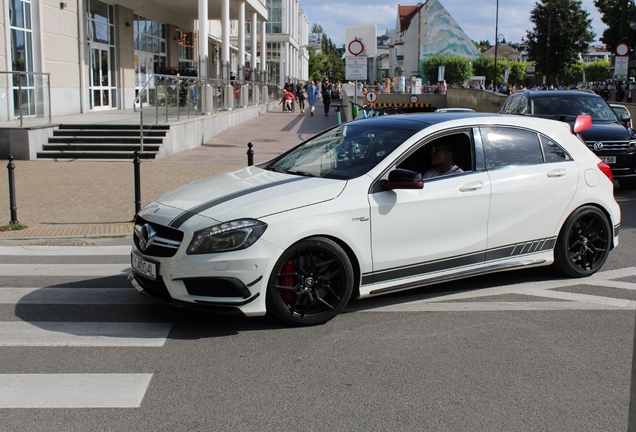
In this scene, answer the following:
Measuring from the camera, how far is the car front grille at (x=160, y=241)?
5.35 metres

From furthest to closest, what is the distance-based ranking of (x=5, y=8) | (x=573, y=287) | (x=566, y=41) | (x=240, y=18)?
(x=566, y=41)
(x=240, y=18)
(x=5, y=8)
(x=573, y=287)

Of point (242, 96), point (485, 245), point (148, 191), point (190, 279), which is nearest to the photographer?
point (190, 279)

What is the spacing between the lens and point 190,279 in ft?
17.2

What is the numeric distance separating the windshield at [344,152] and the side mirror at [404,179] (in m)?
0.30

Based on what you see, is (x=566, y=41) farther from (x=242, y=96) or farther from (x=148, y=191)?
(x=148, y=191)

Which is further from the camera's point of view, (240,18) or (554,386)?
(240,18)

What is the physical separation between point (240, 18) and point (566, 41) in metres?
50.2

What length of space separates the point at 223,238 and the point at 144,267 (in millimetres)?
777

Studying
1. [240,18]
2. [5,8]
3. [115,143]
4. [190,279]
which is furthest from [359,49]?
[240,18]

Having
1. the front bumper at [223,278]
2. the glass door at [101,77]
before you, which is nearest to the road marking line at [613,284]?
the front bumper at [223,278]

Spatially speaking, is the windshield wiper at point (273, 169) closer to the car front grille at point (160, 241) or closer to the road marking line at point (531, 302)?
the car front grille at point (160, 241)

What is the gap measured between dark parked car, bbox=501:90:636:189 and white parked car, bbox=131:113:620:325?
6784 millimetres

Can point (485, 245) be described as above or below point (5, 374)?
above

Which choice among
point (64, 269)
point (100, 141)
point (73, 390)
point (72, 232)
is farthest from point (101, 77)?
point (73, 390)
